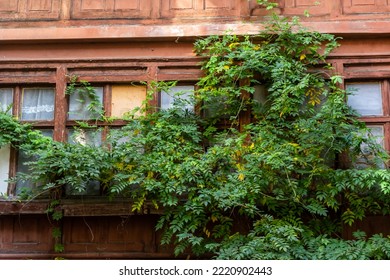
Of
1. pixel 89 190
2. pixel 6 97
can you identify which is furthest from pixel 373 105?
pixel 6 97

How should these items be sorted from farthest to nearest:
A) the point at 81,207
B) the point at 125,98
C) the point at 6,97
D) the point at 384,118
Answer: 1. the point at 6,97
2. the point at 125,98
3. the point at 384,118
4. the point at 81,207

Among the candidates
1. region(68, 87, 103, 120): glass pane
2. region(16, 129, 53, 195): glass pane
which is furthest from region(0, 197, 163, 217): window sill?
region(68, 87, 103, 120): glass pane

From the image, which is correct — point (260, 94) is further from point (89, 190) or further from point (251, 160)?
point (89, 190)

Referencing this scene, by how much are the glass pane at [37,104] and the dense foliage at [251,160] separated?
365 mm

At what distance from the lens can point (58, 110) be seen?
348 inches

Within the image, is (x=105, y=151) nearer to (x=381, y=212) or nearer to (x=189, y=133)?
(x=189, y=133)

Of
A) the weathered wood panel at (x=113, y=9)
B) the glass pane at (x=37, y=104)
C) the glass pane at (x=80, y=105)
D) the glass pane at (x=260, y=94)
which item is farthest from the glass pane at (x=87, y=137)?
the glass pane at (x=260, y=94)

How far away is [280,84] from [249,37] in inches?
39.5

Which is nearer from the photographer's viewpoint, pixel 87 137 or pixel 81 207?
pixel 81 207

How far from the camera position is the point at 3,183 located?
28.6 feet

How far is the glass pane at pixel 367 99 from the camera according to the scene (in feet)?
28.5

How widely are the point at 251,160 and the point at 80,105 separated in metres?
2.89

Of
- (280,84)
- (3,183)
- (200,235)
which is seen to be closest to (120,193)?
(200,235)

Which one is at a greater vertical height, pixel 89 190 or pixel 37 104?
pixel 37 104
